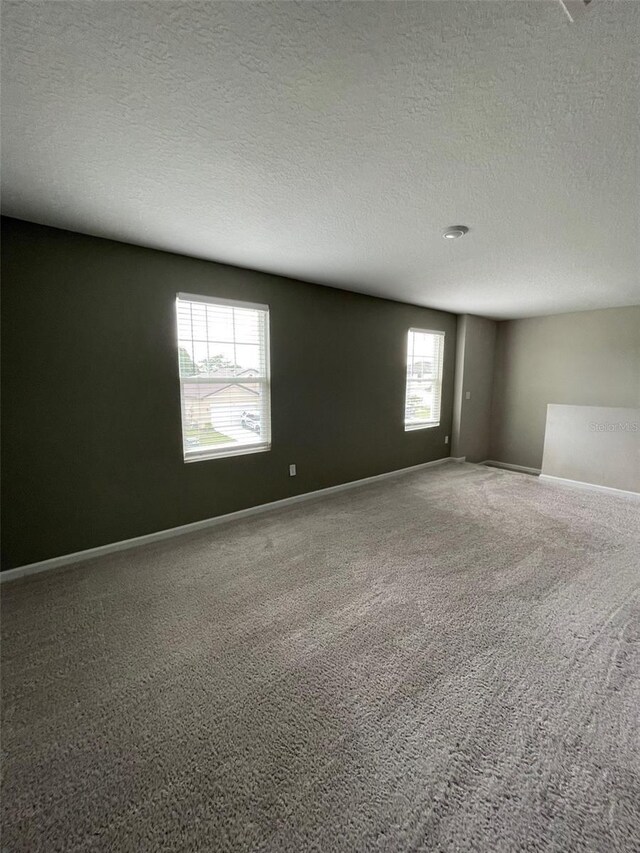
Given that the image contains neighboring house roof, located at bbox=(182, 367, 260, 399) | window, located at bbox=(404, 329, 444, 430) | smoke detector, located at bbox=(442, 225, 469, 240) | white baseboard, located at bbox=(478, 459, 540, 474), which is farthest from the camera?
white baseboard, located at bbox=(478, 459, 540, 474)

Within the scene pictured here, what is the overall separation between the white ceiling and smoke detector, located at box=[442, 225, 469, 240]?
67 millimetres

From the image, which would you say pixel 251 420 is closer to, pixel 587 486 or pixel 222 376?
pixel 222 376

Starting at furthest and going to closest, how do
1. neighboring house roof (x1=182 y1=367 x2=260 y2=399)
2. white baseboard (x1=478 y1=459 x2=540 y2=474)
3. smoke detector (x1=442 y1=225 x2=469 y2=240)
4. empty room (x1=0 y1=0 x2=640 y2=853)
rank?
white baseboard (x1=478 y1=459 x2=540 y2=474), neighboring house roof (x1=182 y1=367 x2=260 y2=399), smoke detector (x1=442 y1=225 x2=469 y2=240), empty room (x1=0 y1=0 x2=640 y2=853)

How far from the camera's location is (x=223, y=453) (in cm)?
331

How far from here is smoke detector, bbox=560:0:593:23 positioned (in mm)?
901

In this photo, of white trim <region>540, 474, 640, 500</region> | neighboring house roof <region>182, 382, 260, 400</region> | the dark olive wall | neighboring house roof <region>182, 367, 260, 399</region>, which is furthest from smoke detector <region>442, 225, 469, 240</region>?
white trim <region>540, 474, 640, 500</region>

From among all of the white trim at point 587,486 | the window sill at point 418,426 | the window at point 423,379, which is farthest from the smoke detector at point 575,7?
the white trim at point 587,486

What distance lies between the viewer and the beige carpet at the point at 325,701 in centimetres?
108

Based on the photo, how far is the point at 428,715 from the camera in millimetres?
1422

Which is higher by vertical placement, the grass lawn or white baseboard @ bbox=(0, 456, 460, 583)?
the grass lawn

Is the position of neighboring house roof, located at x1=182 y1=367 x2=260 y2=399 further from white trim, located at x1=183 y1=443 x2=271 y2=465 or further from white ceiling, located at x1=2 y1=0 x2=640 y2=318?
white ceiling, located at x1=2 y1=0 x2=640 y2=318

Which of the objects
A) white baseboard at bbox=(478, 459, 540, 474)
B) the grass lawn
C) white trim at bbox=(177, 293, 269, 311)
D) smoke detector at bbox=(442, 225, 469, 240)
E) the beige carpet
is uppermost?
smoke detector at bbox=(442, 225, 469, 240)

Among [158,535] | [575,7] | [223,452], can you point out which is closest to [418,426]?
[223,452]

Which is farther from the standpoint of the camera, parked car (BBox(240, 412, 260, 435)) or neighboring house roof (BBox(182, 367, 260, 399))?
parked car (BBox(240, 412, 260, 435))
